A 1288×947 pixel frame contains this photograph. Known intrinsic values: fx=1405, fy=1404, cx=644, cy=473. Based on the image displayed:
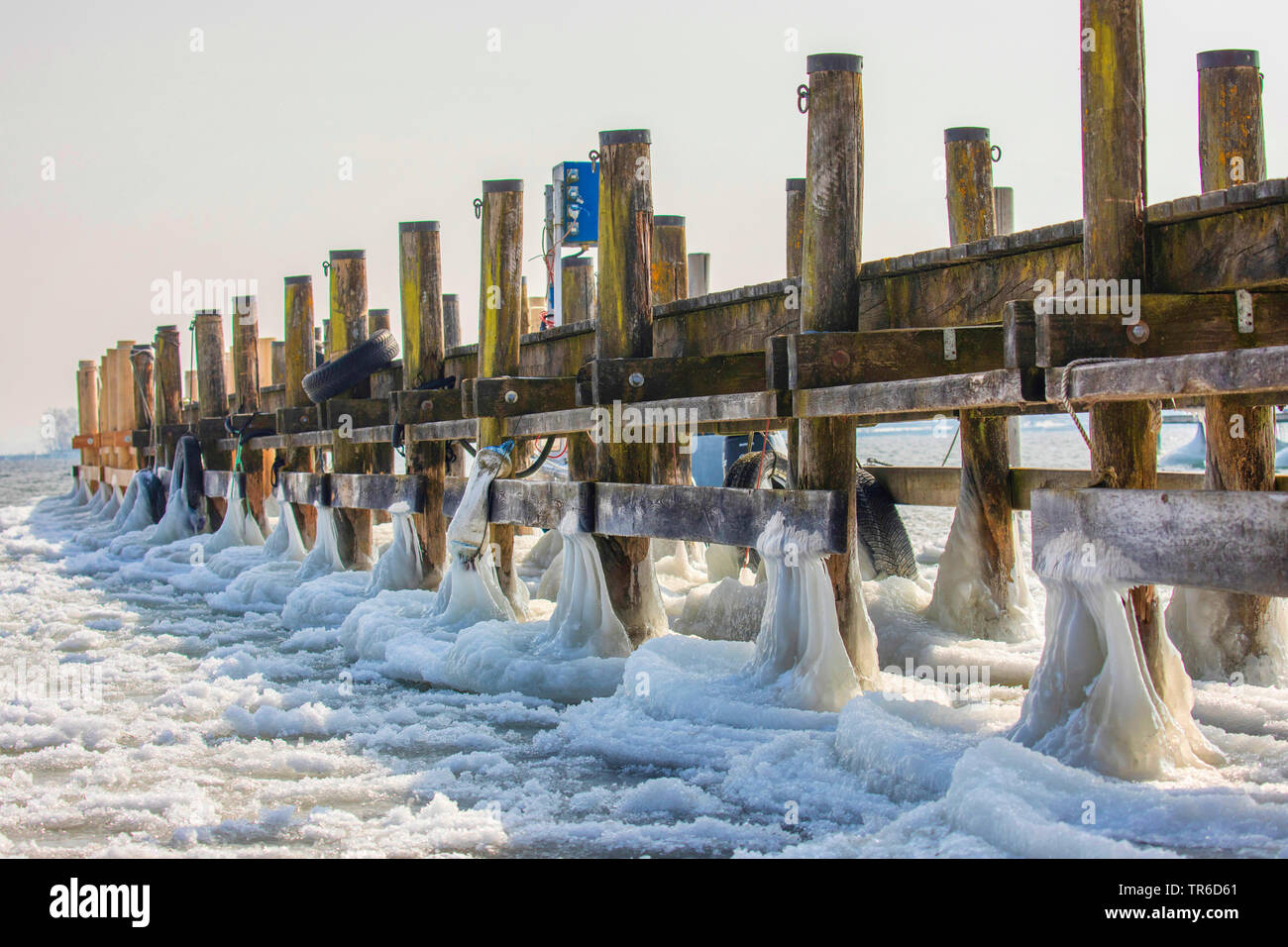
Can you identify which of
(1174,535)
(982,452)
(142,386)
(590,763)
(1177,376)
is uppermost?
(142,386)

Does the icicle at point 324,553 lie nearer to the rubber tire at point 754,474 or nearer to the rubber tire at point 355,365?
the rubber tire at point 355,365

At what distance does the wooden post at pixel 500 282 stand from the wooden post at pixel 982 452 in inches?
114

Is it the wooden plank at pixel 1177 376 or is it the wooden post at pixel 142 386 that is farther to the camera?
the wooden post at pixel 142 386

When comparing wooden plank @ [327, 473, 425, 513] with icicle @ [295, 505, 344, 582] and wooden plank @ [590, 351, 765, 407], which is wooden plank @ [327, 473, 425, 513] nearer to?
icicle @ [295, 505, 344, 582]

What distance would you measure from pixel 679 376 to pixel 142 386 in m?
18.0

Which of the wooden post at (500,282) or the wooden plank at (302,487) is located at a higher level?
the wooden post at (500,282)

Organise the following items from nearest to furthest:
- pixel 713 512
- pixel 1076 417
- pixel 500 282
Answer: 1. pixel 1076 417
2. pixel 713 512
3. pixel 500 282

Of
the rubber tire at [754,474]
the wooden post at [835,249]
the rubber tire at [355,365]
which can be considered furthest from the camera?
the rubber tire at [355,365]

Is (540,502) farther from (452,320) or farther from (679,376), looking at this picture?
(452,320)

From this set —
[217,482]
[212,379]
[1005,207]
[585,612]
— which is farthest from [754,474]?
[212,379]

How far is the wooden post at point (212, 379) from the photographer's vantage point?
18.3m

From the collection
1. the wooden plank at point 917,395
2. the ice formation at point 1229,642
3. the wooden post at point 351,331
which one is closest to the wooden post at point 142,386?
the wooden post at point 351,331

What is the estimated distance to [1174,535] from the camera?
183 inches
